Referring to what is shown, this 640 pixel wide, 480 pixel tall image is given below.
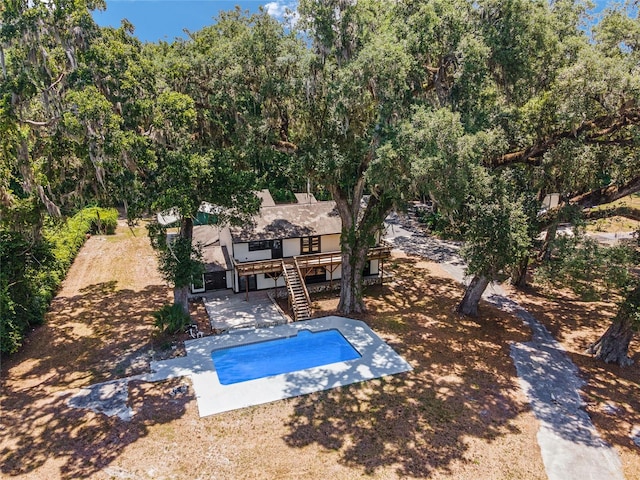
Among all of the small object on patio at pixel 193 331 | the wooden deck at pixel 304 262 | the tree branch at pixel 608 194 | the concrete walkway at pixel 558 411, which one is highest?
the tree branch at pixel 608 194

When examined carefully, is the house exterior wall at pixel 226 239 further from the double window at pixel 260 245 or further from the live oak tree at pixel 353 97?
the live oak tree at pixel 353 97

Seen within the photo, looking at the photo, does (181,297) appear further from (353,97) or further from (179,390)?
(353,97)

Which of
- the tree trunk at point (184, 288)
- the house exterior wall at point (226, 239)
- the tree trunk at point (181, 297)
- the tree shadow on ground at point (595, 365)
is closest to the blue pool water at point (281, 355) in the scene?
the tree trunk at point (181, 297)

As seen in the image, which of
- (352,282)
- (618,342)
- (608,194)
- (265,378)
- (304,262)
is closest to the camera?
(265,378)

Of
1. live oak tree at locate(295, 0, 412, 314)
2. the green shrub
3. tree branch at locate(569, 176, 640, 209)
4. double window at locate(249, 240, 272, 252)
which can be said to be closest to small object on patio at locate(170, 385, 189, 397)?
the green shrub

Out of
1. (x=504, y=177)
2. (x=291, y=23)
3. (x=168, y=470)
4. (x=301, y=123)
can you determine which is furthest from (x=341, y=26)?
(x=168, y=470)

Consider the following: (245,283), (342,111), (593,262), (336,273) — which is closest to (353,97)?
(342,111)
